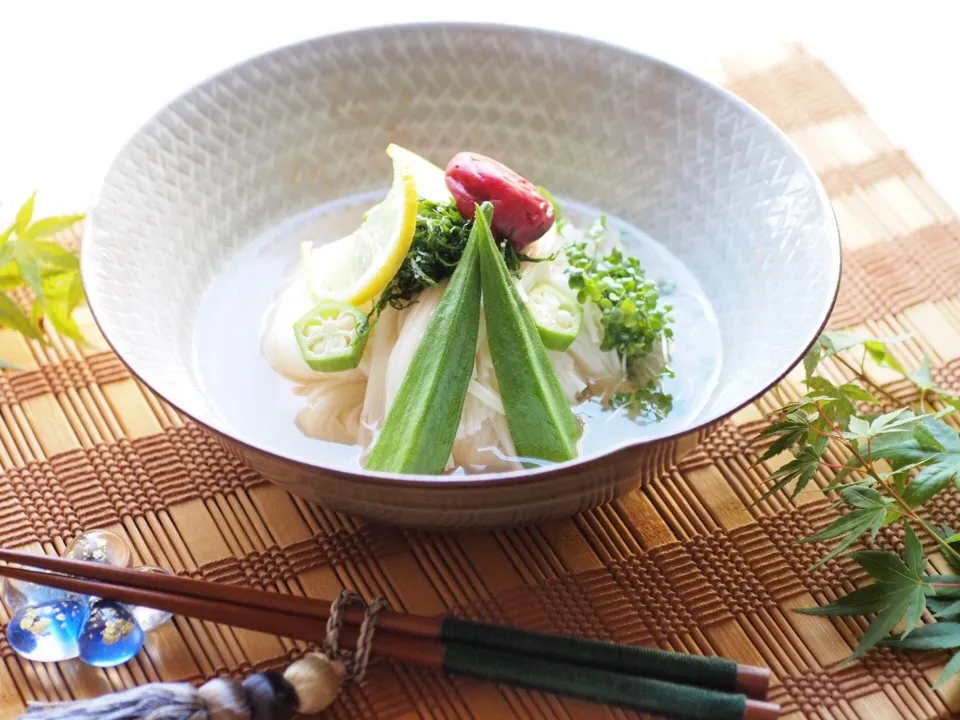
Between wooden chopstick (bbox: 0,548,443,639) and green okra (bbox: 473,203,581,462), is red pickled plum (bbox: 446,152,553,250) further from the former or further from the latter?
wooden chopstick (bbox: 0,548,443,639)

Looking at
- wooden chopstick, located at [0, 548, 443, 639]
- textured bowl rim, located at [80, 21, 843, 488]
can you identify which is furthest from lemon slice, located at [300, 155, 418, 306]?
wooden chopstick, located at [0, 548, 443, 639]

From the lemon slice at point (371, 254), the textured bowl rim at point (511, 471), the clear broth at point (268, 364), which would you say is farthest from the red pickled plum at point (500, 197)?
the textured bowl rim at point (511, 471)

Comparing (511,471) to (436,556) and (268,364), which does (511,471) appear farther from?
(268,364)

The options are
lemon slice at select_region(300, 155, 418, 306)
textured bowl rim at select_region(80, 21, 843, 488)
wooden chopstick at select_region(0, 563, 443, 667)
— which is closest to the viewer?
textured bowl rim at select_region(80, 21, 843, 488)

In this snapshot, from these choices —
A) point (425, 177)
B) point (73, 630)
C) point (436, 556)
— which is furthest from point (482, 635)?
point (425, 177)

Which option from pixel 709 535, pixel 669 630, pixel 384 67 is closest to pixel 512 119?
pixel 384 67

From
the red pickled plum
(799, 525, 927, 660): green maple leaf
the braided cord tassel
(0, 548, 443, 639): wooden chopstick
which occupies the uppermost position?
the red pickled plum

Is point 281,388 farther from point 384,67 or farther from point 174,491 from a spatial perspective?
point 384,67
